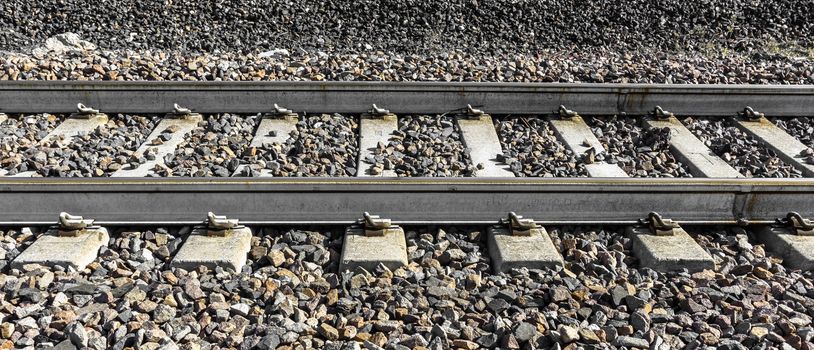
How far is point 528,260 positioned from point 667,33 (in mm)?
6627

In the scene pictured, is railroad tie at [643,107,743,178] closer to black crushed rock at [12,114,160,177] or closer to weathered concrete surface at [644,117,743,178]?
weathered concrete surface at [644,117,743,178]

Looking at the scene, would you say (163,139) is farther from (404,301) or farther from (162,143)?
(404,301)

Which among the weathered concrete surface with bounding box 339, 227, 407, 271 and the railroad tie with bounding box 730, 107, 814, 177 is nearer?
the weathered concrete surface with bounding box 339, 227, 407, 271

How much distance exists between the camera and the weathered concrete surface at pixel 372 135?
4641 mm

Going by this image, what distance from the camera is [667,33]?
29.7 feet

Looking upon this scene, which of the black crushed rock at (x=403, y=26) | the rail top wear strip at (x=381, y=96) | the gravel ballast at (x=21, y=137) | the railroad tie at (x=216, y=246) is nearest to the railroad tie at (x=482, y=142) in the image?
the rail top wear strip at (x=381, y=96)

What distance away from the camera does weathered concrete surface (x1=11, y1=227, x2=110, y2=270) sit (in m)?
3.44

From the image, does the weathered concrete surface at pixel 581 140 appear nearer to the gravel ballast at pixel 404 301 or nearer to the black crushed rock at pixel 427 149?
the black crushed rock at pixel 427 149

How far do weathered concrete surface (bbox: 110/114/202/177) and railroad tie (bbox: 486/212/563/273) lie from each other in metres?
2.37

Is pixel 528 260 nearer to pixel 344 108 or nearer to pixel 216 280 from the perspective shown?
pixel 216 280

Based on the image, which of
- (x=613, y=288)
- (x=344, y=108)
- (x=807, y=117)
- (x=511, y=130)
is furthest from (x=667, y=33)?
(x=613, y=288)

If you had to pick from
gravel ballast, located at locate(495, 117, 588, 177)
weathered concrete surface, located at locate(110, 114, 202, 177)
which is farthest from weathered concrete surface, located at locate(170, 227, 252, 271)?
gravel ballast, located at locate(495, 117, 588, 177)

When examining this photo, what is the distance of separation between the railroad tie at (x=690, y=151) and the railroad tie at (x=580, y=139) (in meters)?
0.54

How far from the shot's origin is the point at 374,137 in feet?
17.4
